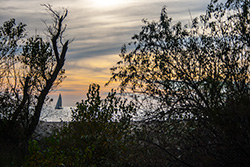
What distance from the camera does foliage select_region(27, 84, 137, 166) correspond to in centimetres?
713

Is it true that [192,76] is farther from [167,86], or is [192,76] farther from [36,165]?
[36,165]

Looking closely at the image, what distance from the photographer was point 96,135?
7.18 m

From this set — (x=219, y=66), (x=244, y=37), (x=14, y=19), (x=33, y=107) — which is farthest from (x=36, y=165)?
(x=14, y=19)

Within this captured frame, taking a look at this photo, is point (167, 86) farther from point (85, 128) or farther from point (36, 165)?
point (36, 165)

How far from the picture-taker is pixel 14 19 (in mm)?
15141

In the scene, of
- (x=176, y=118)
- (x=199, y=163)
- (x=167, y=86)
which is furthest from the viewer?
(x=167, y=86)

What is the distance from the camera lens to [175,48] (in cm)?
832

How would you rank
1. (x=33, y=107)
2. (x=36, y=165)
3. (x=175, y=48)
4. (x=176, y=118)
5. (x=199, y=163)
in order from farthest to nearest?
(x=33, y=107) → (x=175, y=48) → (x=176, y=118) → (x=36, y=165) → (x=199, y=163)

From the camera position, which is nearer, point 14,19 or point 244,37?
point 244,37

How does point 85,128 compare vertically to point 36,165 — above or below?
above

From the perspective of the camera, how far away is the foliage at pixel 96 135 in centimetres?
713

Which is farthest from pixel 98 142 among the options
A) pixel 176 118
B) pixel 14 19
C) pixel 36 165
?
pixel 14 19

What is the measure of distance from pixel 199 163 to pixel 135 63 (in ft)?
13.2

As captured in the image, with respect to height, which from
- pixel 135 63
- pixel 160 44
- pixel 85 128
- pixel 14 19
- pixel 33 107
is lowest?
pixel 85 128
